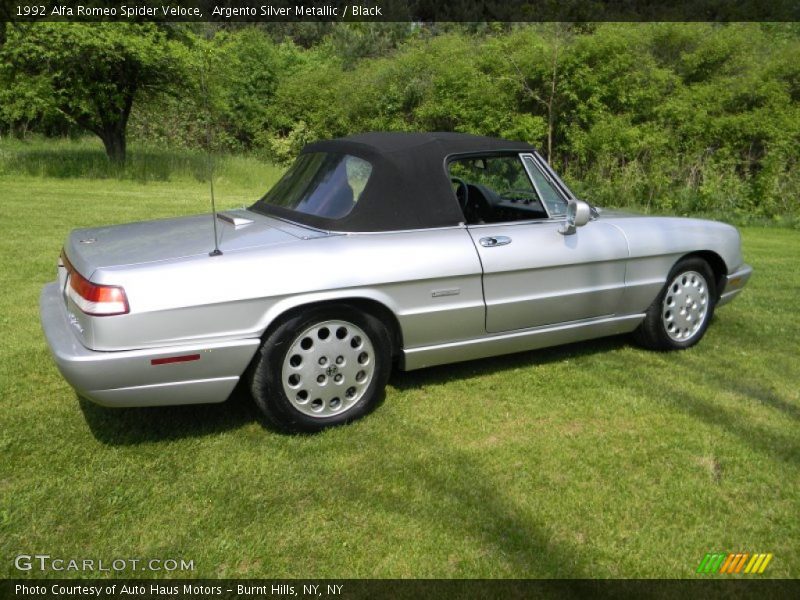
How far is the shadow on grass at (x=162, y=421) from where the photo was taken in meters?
3.65

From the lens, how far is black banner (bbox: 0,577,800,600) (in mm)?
2516

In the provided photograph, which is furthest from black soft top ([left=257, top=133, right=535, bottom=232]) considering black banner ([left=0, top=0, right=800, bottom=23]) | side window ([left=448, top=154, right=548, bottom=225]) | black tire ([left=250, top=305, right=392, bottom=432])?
black banner ([left=0, top=0, right=800, bottom=23])

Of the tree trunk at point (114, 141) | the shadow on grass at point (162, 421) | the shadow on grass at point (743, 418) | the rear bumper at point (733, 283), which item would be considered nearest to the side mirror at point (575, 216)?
the shadow on grass at point (743, 418)

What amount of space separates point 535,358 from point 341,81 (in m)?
21.3

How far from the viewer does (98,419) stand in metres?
3.81

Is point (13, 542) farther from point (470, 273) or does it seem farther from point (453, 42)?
point (453, 42)

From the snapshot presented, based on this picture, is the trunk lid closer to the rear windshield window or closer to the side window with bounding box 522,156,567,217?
the rear windshield window

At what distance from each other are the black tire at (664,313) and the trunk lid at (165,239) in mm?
2569

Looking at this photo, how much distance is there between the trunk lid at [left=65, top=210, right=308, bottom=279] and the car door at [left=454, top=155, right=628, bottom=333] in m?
1.12

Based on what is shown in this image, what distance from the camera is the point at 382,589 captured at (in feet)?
8.43

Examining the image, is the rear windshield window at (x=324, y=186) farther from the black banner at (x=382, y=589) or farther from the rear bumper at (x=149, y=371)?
the black banner at (x=382, y=589)

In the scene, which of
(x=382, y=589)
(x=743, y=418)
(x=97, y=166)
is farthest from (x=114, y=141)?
(x=382, y=589)

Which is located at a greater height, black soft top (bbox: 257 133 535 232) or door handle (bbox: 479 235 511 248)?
black soft top (bbox: 257 133 535 232)

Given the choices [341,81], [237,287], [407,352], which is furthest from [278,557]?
[341,81]
